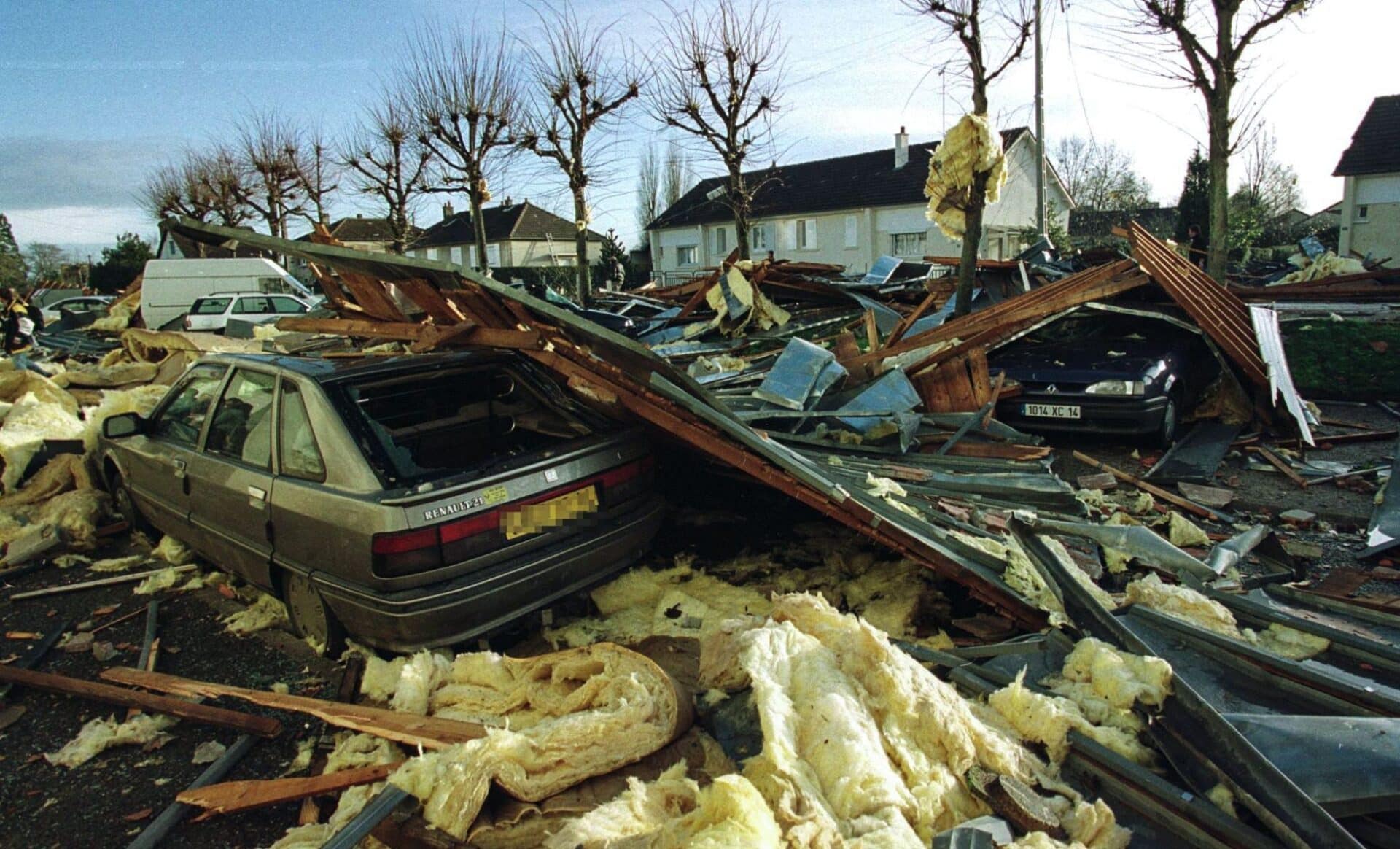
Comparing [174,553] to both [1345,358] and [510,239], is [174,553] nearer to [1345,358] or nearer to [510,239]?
[1345,358]

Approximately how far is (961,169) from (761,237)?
104ft

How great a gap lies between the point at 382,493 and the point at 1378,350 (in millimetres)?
11702

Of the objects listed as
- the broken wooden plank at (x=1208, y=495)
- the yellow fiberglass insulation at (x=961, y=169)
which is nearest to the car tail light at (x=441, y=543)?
the broken wooden plank at (x=1208, y=495)

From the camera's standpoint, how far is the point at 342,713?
3.38m

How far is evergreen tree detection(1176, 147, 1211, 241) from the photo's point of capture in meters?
29.9

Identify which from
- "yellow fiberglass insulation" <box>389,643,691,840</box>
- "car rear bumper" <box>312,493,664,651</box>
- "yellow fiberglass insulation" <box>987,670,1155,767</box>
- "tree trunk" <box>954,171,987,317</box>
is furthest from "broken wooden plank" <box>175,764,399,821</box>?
"tree trunk" <box>954,171,987,317</box>

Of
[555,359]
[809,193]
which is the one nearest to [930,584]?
[555,359]

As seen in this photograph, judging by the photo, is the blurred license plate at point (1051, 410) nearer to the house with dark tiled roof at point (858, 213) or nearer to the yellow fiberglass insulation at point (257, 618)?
the yellow fiberglass insulation at point (257, 618)

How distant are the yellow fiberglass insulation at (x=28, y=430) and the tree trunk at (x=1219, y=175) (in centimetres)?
1457

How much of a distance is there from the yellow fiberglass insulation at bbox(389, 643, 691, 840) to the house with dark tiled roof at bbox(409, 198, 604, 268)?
46721 mm

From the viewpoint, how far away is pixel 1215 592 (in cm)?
Result: 349

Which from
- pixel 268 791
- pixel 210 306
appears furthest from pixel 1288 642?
pixel 210 306

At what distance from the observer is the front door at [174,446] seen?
4.89 m

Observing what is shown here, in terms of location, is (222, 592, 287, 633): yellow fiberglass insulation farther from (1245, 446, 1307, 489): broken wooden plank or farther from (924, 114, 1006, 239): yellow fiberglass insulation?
(924, 114, 1006, 239): yellow fiberglass insulation
